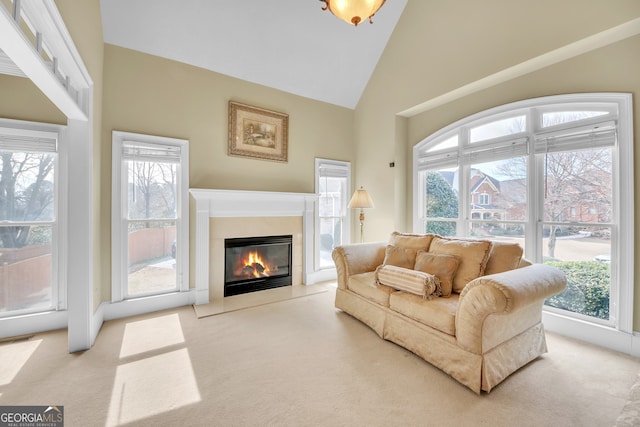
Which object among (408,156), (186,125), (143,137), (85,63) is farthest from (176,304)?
(408,156)

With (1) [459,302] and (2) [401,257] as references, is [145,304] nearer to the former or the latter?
(2) [401,257]

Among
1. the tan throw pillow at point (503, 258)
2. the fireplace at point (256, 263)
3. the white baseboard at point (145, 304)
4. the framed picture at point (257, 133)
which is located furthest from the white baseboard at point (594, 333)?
the white baseboard at point (145, 304)

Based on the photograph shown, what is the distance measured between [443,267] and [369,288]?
2.51 feet

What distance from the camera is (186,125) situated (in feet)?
11.2

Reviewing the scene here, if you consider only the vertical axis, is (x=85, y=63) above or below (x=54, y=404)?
above

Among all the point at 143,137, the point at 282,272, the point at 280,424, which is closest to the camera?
the point at 280,424

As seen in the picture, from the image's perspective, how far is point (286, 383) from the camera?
6.29ft

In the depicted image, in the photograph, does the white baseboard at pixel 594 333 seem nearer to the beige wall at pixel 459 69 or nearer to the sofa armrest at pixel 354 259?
the beige wall at pixel 459 69

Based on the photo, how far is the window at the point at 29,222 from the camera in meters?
2.56

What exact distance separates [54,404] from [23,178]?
225 centimetres

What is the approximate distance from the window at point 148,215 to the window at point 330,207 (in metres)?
2.10

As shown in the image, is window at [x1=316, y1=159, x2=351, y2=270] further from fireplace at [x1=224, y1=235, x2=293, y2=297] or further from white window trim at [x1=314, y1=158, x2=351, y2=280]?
fireplace at [x1=224, y1=235, x2=293, y2=297]

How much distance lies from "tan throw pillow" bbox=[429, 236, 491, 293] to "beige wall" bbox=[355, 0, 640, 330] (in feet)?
4.34

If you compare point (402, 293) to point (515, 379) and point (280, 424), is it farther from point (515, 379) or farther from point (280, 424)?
point (280, 424)
